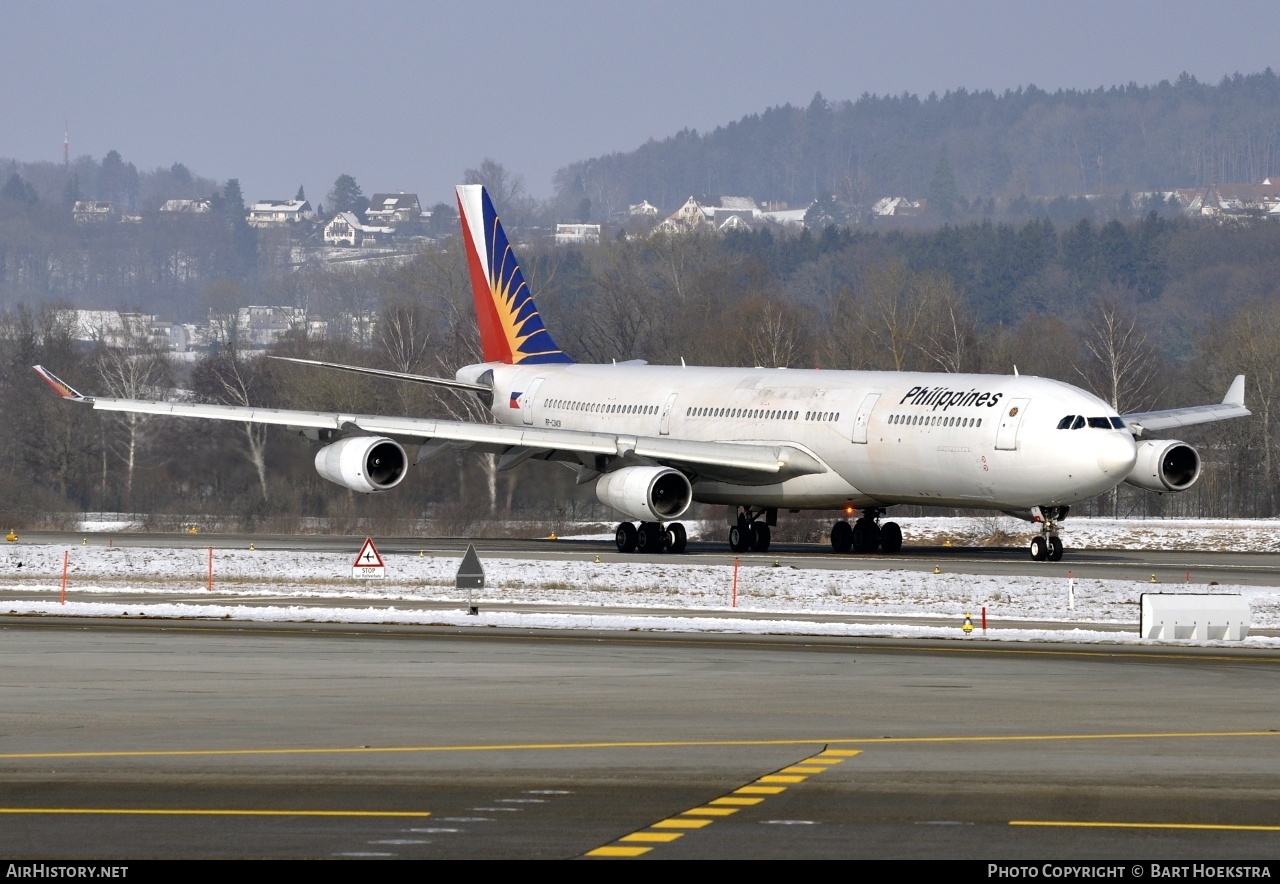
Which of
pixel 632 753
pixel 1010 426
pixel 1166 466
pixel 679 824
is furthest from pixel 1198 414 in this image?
pixel 679 824

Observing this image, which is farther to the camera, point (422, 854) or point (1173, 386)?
point (1173, 386)

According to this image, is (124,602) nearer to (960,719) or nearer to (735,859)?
(960,719)

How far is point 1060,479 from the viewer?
136 feet

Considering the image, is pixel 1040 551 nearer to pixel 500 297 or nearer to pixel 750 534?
pixel 750 534

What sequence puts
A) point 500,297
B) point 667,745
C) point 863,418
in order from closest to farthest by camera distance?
point 667,745 < point 863,418 < point 500,297

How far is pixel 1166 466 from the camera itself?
44.5 m

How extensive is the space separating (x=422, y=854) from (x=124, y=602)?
77.2ft

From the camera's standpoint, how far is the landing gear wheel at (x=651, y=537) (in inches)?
1844

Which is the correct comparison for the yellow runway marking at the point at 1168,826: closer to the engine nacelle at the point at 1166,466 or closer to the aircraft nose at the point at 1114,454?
the aircraft nose at the point at 1114,454

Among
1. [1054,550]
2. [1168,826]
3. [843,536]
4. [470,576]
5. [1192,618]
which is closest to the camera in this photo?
[1168,826]

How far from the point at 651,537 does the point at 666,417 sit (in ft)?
16.1

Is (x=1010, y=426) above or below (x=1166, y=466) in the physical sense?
above

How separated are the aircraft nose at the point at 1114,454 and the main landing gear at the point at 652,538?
1052cm
